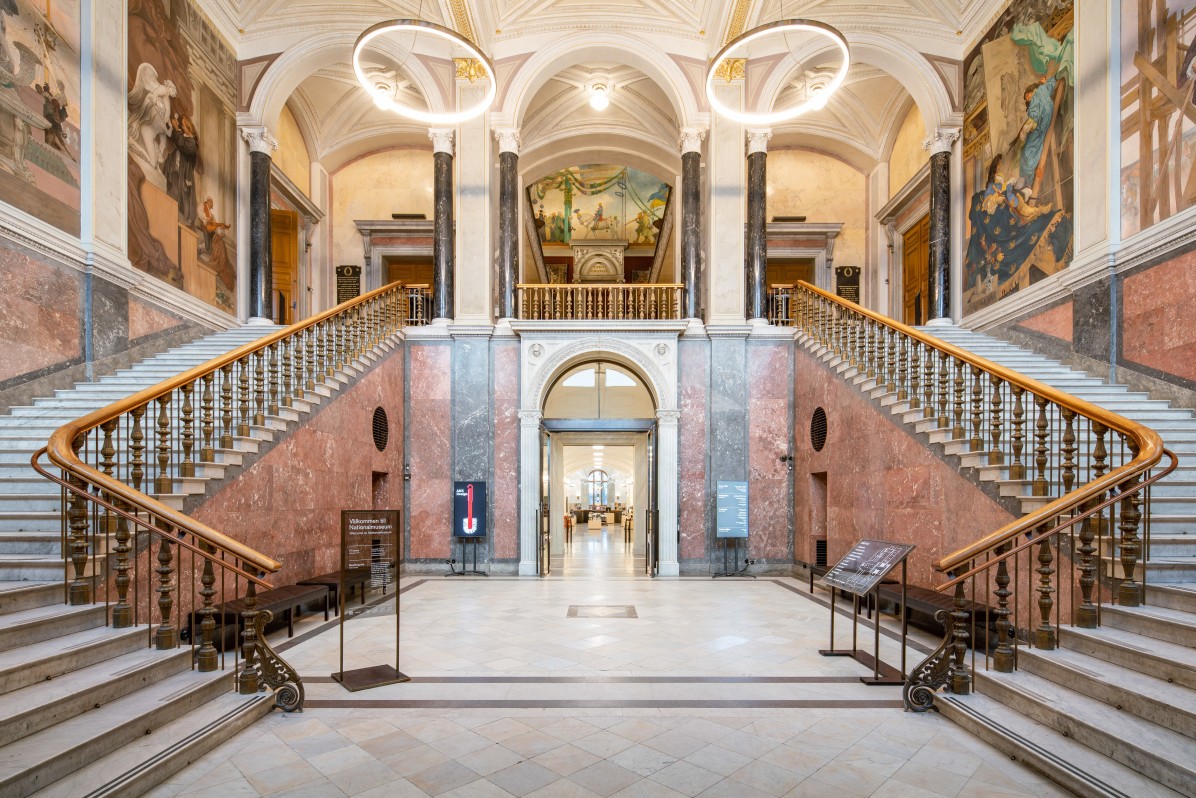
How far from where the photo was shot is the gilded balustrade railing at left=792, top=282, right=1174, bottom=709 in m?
4.43

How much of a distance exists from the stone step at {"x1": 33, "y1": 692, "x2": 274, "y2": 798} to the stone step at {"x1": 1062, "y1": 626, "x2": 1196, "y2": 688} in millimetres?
5493

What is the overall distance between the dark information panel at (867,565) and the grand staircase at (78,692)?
4385 millimetres

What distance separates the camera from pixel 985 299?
1109 centimetres

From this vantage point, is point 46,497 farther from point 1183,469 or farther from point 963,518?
point 1183,469

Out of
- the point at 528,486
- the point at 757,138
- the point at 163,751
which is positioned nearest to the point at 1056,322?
the point at 757,138

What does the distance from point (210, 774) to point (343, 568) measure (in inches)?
61.5

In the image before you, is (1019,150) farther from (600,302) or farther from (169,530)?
(169,530)

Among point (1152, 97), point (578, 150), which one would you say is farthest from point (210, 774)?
point (578, 150)

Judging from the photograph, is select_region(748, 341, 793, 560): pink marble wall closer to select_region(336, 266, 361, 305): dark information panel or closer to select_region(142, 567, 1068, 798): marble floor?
select_region(142, 567, 1068, 798): marble floor

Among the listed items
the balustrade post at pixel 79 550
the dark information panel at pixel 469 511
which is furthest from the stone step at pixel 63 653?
the dark information panel at pixel 469 511

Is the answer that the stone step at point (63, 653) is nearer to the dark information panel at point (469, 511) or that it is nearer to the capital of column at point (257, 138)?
the dark information panel at point (469, 511)

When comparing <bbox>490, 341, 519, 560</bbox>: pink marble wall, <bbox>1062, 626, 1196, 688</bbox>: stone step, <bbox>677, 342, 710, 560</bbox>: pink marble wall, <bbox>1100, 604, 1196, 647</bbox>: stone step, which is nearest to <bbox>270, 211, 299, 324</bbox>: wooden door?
<bbox>490, 341, 519, 560</bbox>: pink marble wall

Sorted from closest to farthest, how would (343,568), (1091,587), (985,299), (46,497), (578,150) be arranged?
1. (1091,587)
2. (343,568)
3. (46,497)
4. (985,299)
5. (578,150)

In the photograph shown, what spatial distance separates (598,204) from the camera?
21500mm
